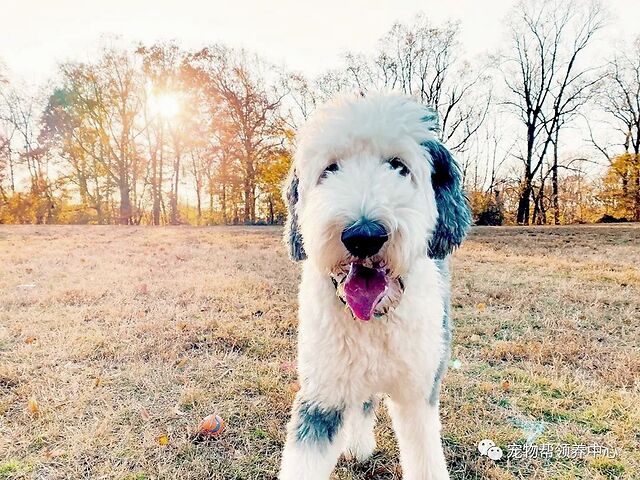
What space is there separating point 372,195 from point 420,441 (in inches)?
49.4

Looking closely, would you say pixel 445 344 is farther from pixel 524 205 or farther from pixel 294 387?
pixel 524 205

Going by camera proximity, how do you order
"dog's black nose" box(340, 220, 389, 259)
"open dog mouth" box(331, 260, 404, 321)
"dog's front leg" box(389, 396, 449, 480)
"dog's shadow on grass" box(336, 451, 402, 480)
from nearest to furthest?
"dog's black nose" box(340, 220, 389, 259) → "open dog mouth" box(331, 260, 404, 321) → "dog's front leg" box(389, 396, 449, 480) → "dog's shadow on grass" box(336, 451, 402, 480)

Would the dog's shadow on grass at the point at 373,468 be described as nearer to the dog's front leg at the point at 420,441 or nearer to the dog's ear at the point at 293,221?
the dog's front leg at the point at 420,441

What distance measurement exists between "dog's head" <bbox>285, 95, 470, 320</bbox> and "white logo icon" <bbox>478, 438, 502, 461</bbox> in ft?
3.85

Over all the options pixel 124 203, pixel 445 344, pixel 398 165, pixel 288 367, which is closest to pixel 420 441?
pixel 445 344

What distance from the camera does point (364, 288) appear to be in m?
1.71

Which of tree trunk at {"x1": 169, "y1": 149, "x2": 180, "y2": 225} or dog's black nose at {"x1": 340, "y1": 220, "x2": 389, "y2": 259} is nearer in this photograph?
dog's black nose at {"x1": 340, "y1": 220, "x2": 389, "y2": 259}

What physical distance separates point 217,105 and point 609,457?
23279mm

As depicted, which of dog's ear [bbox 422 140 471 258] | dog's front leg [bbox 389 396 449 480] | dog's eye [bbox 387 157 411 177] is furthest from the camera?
dog's front leg [bbox 389 396 449 480]

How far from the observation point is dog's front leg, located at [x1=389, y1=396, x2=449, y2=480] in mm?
2172

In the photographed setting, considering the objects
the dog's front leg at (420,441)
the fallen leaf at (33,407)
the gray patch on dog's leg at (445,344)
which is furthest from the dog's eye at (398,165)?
the fallen leaf at (33,407)

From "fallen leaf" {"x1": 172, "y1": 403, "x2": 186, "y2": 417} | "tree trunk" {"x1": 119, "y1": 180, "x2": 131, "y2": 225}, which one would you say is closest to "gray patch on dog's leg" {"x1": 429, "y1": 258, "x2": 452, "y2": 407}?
"fallen leaf" {"x1": 172, "y1": 403, "x2": 186, "y2": 417}

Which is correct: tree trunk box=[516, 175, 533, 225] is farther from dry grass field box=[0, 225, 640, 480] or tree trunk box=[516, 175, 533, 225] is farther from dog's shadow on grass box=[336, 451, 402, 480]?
dog's shadow on grass box=[336, 451, 402, 480]

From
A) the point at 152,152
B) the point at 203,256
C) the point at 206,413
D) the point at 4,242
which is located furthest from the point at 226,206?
the point at 206,413
